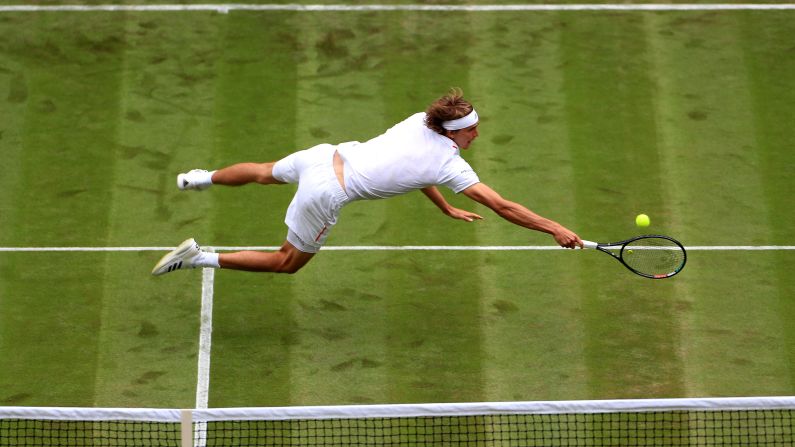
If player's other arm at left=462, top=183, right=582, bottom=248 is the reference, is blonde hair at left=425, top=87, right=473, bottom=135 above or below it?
above

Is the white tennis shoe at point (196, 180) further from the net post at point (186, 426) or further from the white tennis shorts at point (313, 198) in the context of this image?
the net post at point (186, 426)

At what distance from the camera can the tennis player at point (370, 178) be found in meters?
9.86

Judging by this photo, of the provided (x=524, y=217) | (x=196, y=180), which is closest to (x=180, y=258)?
(x=196, y=180)

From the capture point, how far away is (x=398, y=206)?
12.3 metres

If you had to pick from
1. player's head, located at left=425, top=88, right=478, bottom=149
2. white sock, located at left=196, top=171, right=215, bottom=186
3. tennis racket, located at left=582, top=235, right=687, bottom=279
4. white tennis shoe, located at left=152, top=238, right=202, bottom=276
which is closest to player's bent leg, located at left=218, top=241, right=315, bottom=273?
white tennis shoe, located at left=152, top=238, right=202, bottom=276

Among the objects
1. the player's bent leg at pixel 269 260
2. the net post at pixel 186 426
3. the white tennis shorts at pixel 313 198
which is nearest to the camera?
the net post at pixel 186 426

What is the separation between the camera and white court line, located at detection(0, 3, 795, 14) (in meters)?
14.4

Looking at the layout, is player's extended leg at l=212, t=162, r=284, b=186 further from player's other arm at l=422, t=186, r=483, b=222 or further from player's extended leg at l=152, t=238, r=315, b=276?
player's other arm at l=422, t=186, r=483, b=222

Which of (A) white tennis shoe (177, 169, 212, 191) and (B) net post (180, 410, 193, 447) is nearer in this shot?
(B) net post (180, 410, 193, 447)

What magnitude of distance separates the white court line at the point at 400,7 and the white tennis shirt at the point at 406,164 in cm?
457

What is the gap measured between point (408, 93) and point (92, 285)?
393 centimetres

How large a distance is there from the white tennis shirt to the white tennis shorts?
0.45 feet

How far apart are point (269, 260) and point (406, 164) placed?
4.78 ft

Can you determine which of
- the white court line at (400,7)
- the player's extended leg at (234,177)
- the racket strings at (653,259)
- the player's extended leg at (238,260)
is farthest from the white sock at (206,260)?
the white court line at (400,7)
